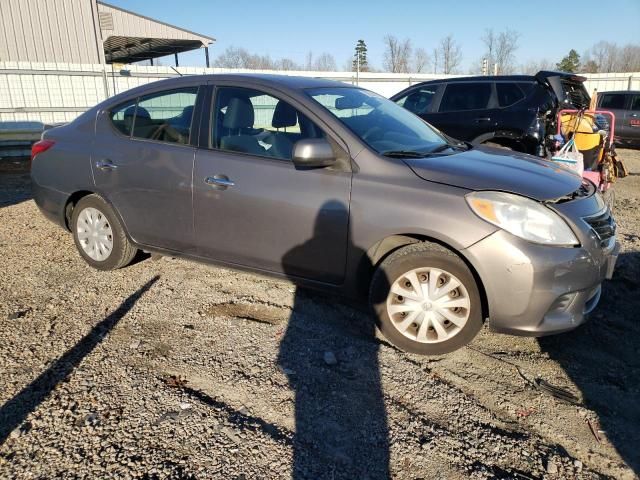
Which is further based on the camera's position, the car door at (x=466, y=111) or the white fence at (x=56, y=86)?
the white fence at (x=56, y=86)

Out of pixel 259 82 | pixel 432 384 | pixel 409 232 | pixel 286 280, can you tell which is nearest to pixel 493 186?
pixel 409 232

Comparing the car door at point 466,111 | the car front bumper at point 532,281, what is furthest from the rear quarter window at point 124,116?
the car door at point 466,111

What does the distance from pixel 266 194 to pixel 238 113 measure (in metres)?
0.75

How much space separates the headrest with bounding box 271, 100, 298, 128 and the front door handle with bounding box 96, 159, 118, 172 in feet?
4.76

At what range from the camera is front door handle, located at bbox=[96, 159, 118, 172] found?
13.8 ft

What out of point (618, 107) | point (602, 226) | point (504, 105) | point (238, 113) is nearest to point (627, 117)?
point (618, 107)

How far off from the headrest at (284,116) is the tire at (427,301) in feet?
3.97

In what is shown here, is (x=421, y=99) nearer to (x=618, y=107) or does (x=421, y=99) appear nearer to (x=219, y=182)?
(x=219, y=182)

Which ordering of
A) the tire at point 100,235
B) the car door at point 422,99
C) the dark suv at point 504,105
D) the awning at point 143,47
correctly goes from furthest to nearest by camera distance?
the awning at point 143,47
the car door at point 422,99
the dark suv at point 504,105
the tire at point 100,235

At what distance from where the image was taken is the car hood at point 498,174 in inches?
121

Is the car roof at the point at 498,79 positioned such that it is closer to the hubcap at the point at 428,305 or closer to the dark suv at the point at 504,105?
the dark suv at the point at 504,105

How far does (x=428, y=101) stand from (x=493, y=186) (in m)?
5.94

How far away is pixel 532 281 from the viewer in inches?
113

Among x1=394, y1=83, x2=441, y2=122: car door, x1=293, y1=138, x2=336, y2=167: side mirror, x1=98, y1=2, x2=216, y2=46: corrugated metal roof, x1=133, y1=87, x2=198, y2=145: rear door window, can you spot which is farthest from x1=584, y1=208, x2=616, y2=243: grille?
x1=98, y1=2, x2=216, y2=46: corrugated metal roof
